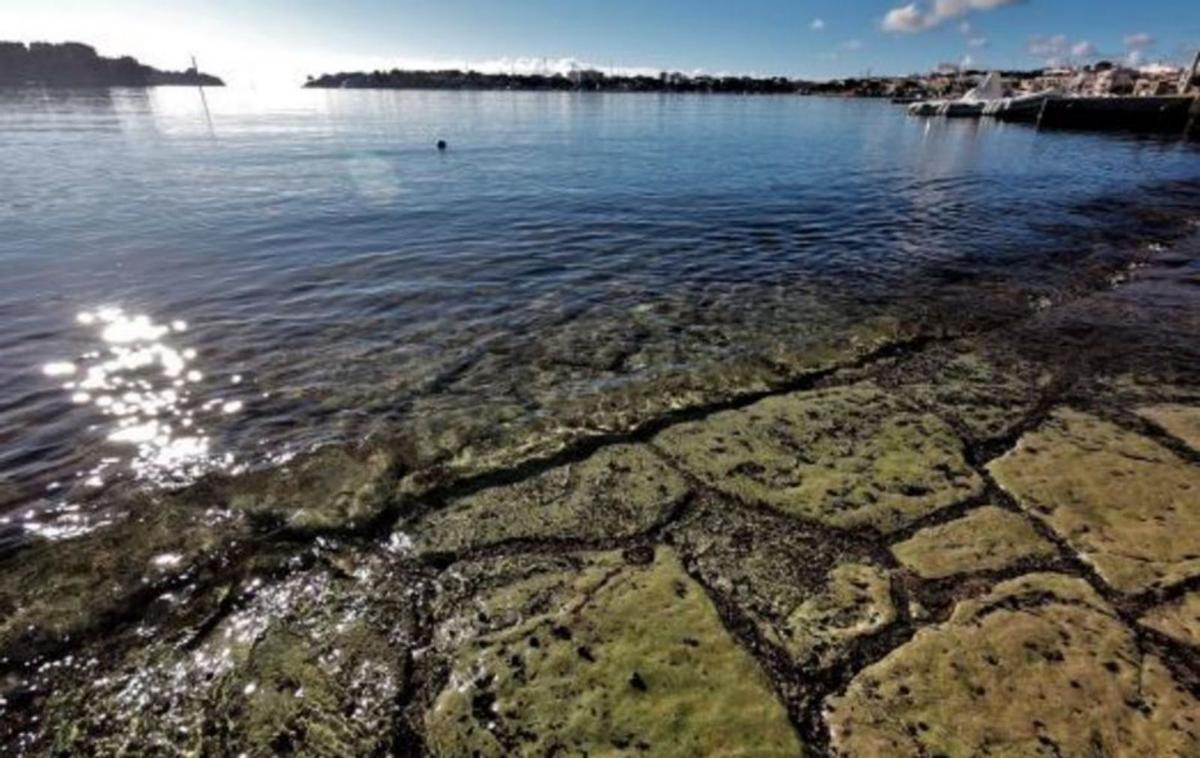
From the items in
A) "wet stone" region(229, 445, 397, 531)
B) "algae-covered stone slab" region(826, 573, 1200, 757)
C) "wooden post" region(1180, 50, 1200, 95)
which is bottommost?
"wet stone" region(229, 445, 397, 531)

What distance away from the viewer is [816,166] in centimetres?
2509

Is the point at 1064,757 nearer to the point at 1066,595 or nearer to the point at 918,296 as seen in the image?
the point at 1066,595

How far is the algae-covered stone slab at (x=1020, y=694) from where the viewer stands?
2236mm

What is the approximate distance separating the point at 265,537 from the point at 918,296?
8.05 metres

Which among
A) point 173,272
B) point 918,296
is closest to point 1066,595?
point 918,296

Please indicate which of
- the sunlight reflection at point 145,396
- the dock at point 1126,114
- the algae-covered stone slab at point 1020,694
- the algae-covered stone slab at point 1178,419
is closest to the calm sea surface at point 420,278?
the sunlight reflection at point 145,396

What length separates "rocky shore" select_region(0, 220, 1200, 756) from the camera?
2404mm

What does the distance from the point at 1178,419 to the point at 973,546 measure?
2669 millimetres

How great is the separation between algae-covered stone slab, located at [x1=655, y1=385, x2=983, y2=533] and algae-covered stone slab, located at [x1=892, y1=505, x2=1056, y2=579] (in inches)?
6.6

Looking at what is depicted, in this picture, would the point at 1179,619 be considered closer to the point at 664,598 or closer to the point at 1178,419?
the point at 664,598

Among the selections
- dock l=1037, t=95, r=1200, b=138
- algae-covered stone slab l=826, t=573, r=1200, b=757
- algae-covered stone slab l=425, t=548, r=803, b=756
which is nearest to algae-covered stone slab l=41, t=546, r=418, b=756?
algae-covered stone slab l=425, t=548, r=803, b=756

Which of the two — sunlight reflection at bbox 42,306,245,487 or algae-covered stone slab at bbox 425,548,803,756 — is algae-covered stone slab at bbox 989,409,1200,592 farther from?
sunlight reflection at bbox 42,306,245,487

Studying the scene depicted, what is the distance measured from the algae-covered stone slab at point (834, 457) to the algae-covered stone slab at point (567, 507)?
32 cm

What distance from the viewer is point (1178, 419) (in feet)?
15.0
